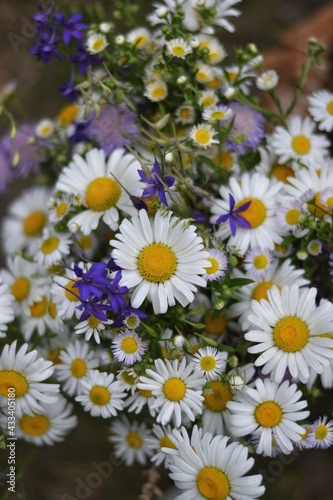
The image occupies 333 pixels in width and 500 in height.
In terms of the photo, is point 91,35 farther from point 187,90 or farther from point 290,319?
point 290,319

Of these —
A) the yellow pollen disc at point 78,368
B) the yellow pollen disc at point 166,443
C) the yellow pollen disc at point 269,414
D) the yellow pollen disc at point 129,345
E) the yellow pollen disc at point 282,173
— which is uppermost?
the yellow pollen disc at point 282,173

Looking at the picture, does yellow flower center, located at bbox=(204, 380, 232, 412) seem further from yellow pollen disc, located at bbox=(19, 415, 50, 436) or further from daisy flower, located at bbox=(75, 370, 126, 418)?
yellow pollen disc, located at bbox=(19, 415, 50, 436)

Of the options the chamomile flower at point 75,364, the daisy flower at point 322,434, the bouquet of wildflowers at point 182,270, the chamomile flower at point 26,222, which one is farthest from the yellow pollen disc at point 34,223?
the daisy flower at point 322,434

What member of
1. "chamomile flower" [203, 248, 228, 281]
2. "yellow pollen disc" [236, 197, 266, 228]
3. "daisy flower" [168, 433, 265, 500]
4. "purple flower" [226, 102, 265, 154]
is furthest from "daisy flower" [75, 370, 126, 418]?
"purple flower" [226, 102, 265, 154]

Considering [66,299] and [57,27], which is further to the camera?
[57,27]

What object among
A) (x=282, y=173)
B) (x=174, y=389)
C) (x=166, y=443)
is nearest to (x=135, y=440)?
(x=166, y=443)

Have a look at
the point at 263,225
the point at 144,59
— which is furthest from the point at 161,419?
the point at 144,59

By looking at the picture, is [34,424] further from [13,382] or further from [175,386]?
[175,386]

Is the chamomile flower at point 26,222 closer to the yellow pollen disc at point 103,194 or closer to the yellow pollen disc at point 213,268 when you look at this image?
the yellow pollen disc at point 103,194
